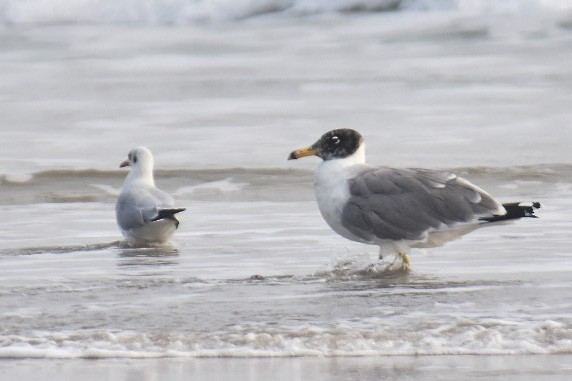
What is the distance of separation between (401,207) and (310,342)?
191 cm

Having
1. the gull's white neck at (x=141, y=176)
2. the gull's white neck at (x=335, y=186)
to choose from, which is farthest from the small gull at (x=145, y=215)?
the gull's white neck at (x=335, y=186)

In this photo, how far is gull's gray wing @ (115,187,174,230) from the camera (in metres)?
8.16

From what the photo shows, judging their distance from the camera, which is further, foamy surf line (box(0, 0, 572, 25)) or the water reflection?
foamy surf line (box(0, 0, 572, 25))

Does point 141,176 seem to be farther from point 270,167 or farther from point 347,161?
point 270,167

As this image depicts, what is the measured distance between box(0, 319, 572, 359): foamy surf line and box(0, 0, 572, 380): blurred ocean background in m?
0.01

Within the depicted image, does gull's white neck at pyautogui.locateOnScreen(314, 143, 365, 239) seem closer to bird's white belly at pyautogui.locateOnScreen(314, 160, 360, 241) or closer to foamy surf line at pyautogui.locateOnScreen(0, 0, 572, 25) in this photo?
bird's white belly at pyautogui.locateOnScreen(314, 160, 360, 241)

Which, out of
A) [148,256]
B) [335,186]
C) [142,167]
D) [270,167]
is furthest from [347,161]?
[270,167]

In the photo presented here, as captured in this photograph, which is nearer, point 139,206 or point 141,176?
point 139,206

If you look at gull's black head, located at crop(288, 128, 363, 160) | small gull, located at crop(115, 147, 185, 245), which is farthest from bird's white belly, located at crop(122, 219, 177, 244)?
gull's black head, located at crop(288, 128, 363, 160)

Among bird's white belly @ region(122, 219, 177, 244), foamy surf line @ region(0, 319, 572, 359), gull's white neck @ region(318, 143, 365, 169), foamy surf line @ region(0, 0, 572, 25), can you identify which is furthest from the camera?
foamy surf line @ region(0, 0, 572, 25)

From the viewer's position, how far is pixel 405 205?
7.00 meters

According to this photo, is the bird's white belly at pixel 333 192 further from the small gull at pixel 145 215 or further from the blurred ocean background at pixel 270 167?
the small gull at pixel 145 215

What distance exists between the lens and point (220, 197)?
33.8 ft

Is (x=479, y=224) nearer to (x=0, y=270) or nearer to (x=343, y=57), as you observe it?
(x=0, y=270)
